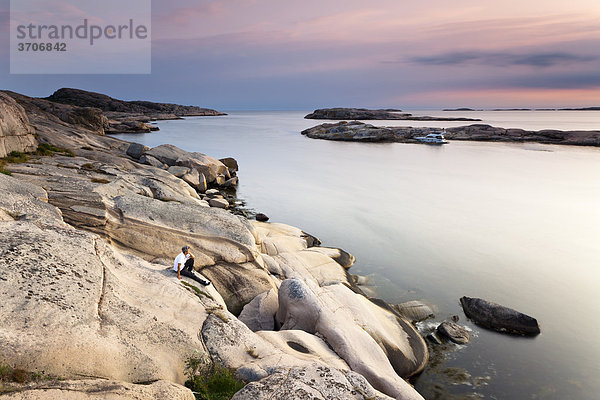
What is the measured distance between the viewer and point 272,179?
55.6 meters

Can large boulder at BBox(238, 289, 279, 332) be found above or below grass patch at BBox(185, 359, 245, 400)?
below

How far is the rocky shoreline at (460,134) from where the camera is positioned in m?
110

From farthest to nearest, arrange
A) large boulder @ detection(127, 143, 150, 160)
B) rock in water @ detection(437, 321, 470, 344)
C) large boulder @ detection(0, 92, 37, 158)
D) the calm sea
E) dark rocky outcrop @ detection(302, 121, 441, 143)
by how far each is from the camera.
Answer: dark rocky outcrop @ detection(302, 121, 441, 143), large boulder @ detection(127, 143, 150, 160), large boulder @ detection(0, 92, 37, 158), rock in water @ detection(437, 321, 470, 344), the calm sea

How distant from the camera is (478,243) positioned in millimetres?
29125

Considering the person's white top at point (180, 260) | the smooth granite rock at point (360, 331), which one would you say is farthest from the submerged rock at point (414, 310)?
the person's white top at point (180, 260)

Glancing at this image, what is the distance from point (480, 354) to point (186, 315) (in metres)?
13.0

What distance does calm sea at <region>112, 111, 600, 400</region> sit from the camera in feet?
50.6

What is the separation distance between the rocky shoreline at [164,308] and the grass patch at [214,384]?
0.21 meters

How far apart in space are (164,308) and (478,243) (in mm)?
25751

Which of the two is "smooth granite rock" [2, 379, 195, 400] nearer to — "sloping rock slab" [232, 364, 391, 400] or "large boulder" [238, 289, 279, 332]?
"sloping rock slab" [232, 364, 391, 400]

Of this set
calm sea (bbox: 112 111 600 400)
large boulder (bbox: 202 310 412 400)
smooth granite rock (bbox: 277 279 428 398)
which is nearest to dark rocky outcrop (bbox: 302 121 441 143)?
calm sea (bbox: 112 111 600 400)

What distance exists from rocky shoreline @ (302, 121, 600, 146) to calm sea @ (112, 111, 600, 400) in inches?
1958

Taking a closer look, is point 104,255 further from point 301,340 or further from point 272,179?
point 272,179

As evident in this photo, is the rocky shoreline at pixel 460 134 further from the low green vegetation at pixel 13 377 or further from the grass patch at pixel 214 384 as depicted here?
the low green vegetation at pixel 13 377
